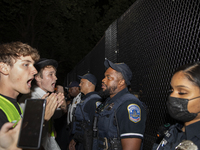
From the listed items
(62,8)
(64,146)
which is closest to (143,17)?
(64,146)

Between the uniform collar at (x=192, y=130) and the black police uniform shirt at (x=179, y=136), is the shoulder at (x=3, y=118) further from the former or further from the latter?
the uniform collar at (x=192, y=130)

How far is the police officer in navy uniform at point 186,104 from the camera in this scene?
160cm

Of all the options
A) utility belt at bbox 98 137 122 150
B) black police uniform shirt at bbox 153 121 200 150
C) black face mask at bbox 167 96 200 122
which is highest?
black face mask at bbox 167 96 200 122

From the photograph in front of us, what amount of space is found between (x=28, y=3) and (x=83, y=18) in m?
6.93

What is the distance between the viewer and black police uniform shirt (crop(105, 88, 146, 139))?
238 cm

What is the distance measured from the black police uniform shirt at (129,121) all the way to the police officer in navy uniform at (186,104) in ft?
1.98

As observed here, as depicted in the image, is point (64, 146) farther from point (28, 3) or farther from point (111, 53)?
point (28, 3)

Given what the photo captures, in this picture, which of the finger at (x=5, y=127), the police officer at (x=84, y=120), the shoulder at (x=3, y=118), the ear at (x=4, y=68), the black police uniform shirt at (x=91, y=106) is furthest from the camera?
the black police uniform shirt at (x=91, y=106)

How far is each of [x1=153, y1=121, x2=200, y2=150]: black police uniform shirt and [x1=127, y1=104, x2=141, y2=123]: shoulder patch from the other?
515 mm

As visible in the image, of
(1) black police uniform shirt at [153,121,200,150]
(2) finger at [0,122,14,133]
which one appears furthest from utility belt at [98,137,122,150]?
(2) finger at [0,122,14,133]

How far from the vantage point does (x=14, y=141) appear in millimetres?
1302

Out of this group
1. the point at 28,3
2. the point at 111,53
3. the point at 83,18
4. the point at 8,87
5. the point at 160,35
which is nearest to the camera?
the point at 8,87

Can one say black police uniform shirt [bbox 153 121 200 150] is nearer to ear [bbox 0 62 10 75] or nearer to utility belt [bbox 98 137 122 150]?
utility belt [bbox 98 137 122 150]

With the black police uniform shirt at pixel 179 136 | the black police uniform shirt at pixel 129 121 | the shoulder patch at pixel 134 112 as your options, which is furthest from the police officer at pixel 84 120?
the black police uniform shirt at pixel 179 136
